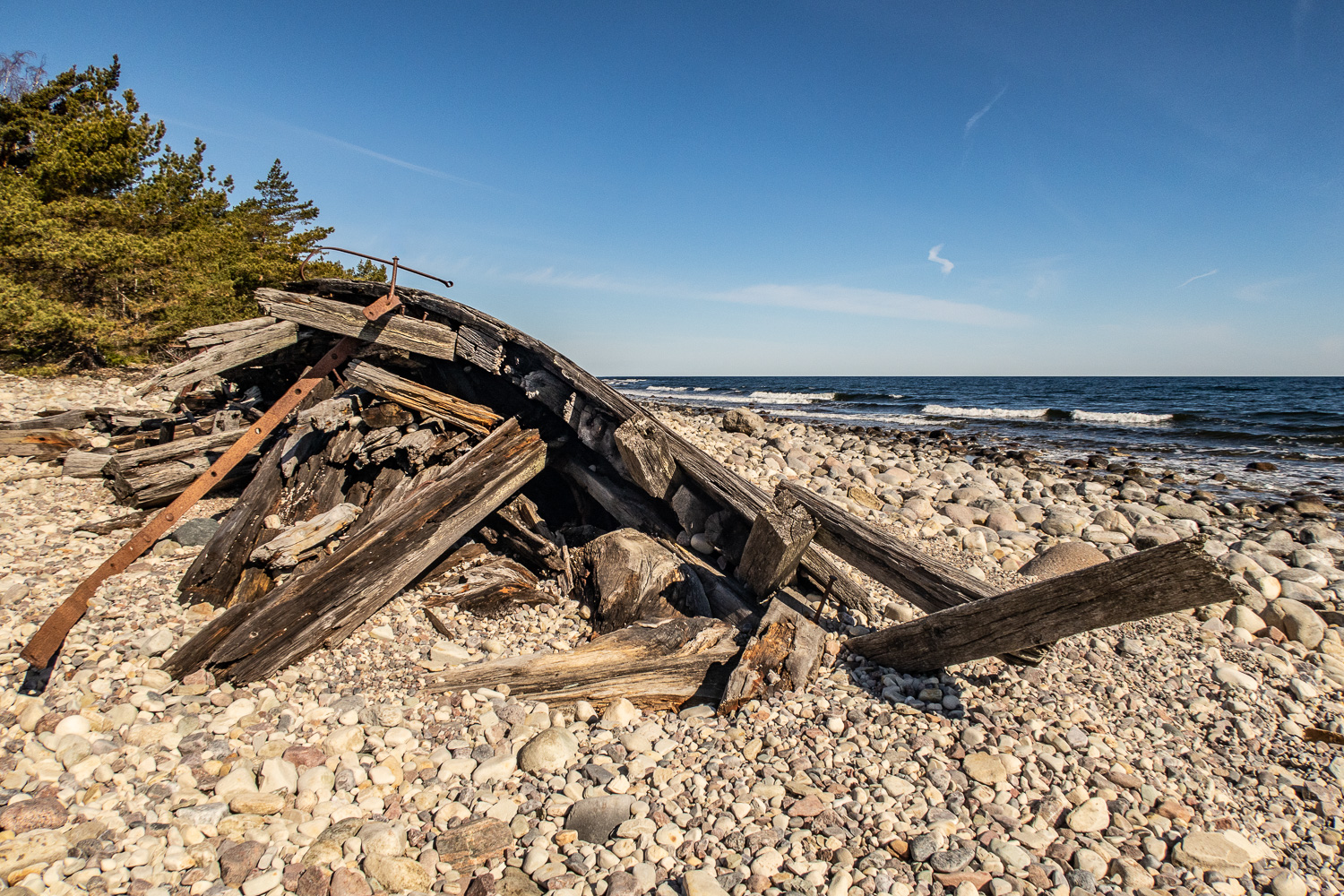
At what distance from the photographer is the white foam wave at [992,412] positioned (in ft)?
104

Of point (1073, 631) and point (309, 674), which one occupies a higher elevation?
point (1073, 631)

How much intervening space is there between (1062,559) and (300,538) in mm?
8377

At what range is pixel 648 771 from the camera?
323 cm

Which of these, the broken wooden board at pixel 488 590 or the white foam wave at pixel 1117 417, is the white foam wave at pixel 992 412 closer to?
the white foam wave at pixel 1117 417

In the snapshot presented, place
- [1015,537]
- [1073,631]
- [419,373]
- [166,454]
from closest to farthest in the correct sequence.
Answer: [1073,631]
[419,373]
[166,454]
[1015,537]

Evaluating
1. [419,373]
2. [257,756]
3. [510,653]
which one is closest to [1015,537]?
[510,653]

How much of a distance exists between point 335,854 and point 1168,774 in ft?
14.2

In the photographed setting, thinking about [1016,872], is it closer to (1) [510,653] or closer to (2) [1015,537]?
(1) [510,653]

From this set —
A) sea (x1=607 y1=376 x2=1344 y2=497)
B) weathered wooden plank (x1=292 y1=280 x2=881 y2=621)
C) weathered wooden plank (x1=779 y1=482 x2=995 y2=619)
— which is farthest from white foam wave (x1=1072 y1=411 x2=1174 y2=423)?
weathered wooden plank (x1=779 y1=482 x2=995 y2=619)

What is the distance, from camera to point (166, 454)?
699 cm

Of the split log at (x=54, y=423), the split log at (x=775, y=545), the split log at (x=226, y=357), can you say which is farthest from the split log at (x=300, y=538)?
the split log at (x=54, y=423)

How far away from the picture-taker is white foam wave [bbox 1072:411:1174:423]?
92.1ft

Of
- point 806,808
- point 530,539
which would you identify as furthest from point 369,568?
point 806,808

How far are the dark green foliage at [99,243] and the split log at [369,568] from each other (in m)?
11.5
